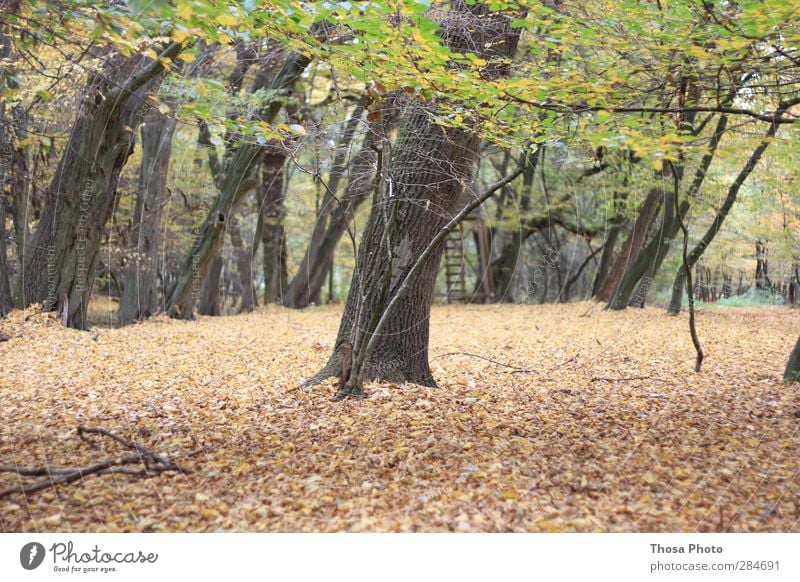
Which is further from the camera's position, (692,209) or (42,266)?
(692,209)

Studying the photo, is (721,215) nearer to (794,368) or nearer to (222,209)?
(794,368)

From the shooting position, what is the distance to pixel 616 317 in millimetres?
11773

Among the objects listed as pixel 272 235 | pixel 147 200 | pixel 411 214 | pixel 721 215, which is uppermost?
pixel 721 215

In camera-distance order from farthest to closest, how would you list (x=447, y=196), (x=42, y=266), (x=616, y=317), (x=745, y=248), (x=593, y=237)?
(x=593, y=237) < (x=745, y=248) < (x=616, y=317) < (x=42, y=266) < (x=447, y=196)

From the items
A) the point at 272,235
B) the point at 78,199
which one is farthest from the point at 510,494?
the point at 272,235

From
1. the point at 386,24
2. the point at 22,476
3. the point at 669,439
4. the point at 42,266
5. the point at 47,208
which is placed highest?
the point at 386,24

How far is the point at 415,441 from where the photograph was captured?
393 cm

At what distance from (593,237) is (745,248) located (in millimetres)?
4781

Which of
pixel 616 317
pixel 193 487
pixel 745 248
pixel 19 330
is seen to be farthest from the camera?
pixel 745 248

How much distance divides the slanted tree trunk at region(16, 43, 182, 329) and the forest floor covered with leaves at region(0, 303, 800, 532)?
1.02 meters

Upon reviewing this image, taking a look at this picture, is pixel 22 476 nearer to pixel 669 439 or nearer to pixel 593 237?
pixel 669 439

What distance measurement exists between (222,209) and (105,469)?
25.8 ft

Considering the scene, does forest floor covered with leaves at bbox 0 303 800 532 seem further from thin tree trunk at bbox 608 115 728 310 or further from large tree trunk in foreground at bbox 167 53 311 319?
thin tree trunk at bbox 608 115 728 310

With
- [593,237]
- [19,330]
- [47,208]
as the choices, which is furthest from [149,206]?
[593,237]
